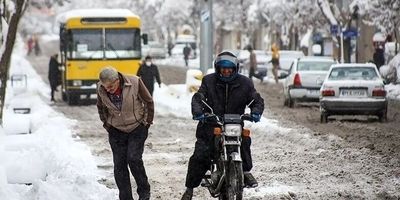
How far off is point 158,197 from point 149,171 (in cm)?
258

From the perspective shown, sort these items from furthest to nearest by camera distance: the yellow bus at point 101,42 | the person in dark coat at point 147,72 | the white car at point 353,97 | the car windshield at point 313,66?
the yellow bus at point 101,42
the car windshield at point 313,66
the person in dark coat at point 147,72
the white car at point 353,97

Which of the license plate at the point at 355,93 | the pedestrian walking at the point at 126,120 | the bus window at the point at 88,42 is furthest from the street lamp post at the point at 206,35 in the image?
the pedestrian walking at the point at 126,120

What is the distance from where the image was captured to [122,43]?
30.3 metres

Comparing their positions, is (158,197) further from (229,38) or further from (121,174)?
(229,38)

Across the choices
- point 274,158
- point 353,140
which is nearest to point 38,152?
point 274,158

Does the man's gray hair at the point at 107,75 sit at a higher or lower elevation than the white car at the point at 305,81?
higher

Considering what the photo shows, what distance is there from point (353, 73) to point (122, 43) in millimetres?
9926

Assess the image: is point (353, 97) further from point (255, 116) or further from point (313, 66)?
point (255, 116)

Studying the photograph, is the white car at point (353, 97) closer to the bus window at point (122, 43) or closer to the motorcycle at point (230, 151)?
the bus window at point (122, 43)

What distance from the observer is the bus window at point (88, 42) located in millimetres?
30312

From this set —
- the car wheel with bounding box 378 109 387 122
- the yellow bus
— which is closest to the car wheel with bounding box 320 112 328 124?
the car wheel with bounding box 378 109 387 122

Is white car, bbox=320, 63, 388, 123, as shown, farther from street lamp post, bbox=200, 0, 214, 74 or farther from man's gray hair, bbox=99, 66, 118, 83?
man's gray hair, bbox=99, 66, 118, 83

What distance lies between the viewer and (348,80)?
72.6ft

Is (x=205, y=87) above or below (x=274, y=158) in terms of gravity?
above
